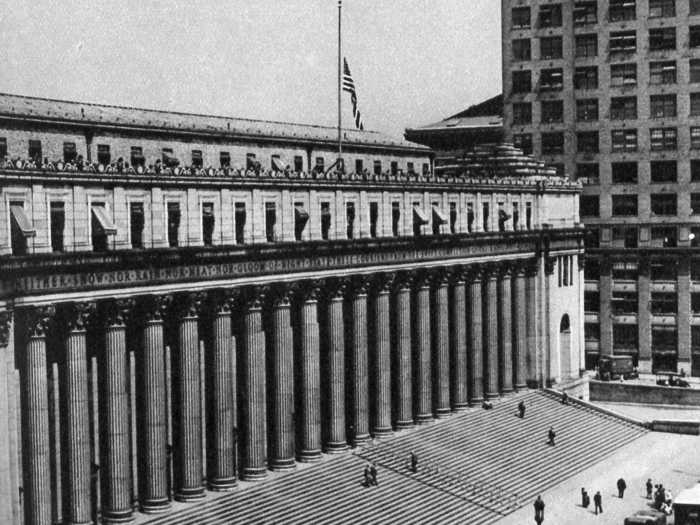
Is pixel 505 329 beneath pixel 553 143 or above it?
beneath

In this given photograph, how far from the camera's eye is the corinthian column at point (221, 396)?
61156mm

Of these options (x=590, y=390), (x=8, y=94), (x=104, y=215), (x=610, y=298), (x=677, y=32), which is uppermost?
(x=677, y=32)

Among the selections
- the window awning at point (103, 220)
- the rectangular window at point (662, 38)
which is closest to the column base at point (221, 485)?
the window awning at point (103, 220)

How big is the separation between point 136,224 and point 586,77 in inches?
2765

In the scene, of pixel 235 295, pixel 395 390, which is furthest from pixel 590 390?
pixel 235 295

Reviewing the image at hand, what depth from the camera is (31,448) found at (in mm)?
50812

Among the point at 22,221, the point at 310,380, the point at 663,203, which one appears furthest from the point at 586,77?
the point at 22,221

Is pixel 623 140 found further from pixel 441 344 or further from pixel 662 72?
pixel 441 344

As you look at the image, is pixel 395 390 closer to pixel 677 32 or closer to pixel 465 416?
pixel 465 416

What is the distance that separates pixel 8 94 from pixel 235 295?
18.5 m

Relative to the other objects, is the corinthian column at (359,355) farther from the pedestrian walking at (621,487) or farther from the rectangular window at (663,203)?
the rectangular window at (663,203)

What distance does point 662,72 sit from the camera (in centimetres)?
11169

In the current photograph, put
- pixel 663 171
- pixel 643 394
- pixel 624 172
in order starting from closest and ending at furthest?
pixel 643 394 < pixel 663 171 < pixel 624 172

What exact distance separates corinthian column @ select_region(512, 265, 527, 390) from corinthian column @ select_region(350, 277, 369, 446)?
75.8 feet
